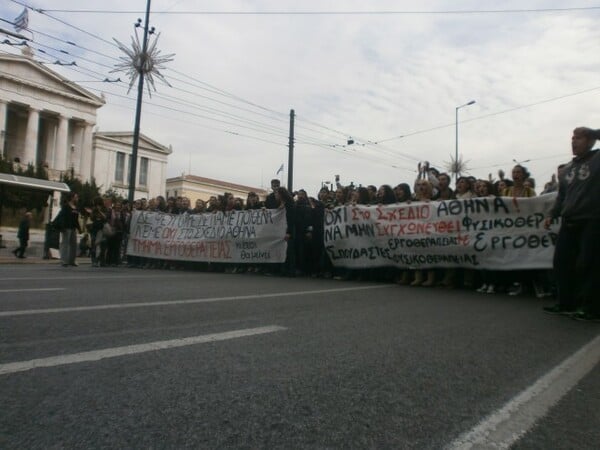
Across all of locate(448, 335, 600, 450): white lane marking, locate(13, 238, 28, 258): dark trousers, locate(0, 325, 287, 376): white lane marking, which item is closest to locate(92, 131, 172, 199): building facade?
locate(13, 238, 28, 258): dark trousers

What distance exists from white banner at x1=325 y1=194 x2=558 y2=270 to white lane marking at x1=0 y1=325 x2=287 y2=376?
5405 millimetres

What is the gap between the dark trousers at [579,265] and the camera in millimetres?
5180

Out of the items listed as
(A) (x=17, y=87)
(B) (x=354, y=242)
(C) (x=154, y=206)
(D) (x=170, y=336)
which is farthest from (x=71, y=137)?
(D) (x=170, y=336)

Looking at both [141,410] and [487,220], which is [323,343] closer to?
[141,410]

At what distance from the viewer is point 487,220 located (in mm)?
8344

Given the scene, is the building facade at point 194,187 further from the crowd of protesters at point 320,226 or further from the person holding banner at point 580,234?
the person holding banner at point 580,234

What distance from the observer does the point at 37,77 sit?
53.5 m

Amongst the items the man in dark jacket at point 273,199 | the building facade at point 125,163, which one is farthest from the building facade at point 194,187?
the man in dark jacket at point 273,199

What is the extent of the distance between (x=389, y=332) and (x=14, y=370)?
2527 millimetres

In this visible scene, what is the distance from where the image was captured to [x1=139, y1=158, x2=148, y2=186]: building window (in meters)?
73.4

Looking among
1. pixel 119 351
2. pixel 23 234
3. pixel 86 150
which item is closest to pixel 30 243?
pixel 23 234

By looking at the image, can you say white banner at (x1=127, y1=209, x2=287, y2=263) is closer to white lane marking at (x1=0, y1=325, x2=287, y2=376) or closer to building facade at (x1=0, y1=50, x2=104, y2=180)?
white lane marking at (x1=0, y1=325, x2=287, y2=376)

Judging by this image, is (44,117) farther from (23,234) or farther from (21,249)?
(21,249)

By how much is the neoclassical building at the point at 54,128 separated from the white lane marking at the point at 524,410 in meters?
49.4
